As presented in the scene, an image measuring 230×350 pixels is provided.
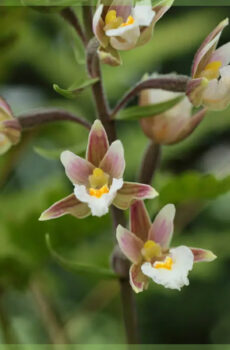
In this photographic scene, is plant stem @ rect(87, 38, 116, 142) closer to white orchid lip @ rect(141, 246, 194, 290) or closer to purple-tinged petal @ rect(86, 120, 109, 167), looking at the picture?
purple-tinged petal @ rect(86, 120, 109, 167)

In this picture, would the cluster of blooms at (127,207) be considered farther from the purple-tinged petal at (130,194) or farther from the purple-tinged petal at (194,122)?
the purple-tinged petal at (194,122)

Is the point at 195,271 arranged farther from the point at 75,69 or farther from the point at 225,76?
the point at 225,76

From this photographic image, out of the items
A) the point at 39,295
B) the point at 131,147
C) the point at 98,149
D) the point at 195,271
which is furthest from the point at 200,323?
the point at 98,149

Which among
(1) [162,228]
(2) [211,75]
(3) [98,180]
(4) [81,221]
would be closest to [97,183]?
(3) [98,180]

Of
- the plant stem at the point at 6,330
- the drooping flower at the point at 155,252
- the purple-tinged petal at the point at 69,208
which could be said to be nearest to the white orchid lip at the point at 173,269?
the drooping flower at the point at 155,252

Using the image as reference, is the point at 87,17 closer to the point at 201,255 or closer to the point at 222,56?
the point at 222,56
